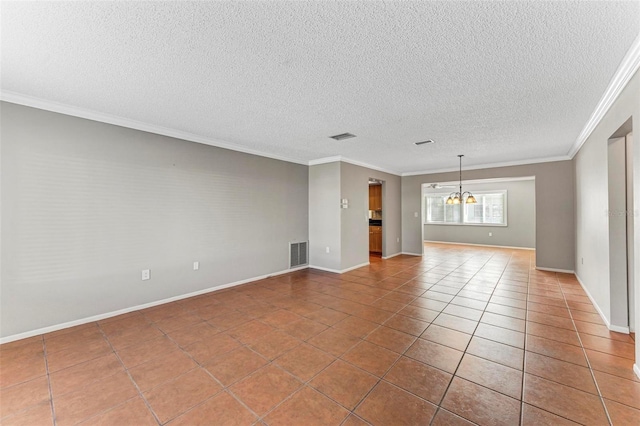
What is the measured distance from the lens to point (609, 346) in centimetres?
246

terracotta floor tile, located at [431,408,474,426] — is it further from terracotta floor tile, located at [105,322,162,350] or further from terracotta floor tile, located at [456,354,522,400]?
terracotta floor tile, located at [105,322,162,350]

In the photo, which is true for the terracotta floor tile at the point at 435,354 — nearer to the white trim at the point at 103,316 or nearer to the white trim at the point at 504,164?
the white trim at the point at 103,316

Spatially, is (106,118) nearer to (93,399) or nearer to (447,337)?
(93,399)

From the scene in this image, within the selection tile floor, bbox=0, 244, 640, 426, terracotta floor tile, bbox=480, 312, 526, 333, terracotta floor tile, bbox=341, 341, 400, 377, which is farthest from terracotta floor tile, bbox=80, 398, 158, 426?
terracotta floor tile, bbox=480, 312, 526, 333

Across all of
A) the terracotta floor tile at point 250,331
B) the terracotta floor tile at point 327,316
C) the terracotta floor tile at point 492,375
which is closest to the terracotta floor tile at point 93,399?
the terracotta floor tile at point 250,331

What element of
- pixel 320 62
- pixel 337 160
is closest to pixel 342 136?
pixel 337 160

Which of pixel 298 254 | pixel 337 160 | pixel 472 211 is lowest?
pixel 298 254

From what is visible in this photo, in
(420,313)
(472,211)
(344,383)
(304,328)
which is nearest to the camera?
(344,383)

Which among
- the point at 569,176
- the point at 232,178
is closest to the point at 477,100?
the point at 232,178

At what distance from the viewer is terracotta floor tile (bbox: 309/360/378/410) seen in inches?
70.9

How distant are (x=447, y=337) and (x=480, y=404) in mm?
950

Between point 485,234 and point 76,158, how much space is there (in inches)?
428

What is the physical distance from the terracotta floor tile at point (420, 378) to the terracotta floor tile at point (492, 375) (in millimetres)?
191

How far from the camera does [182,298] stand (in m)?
3.84
